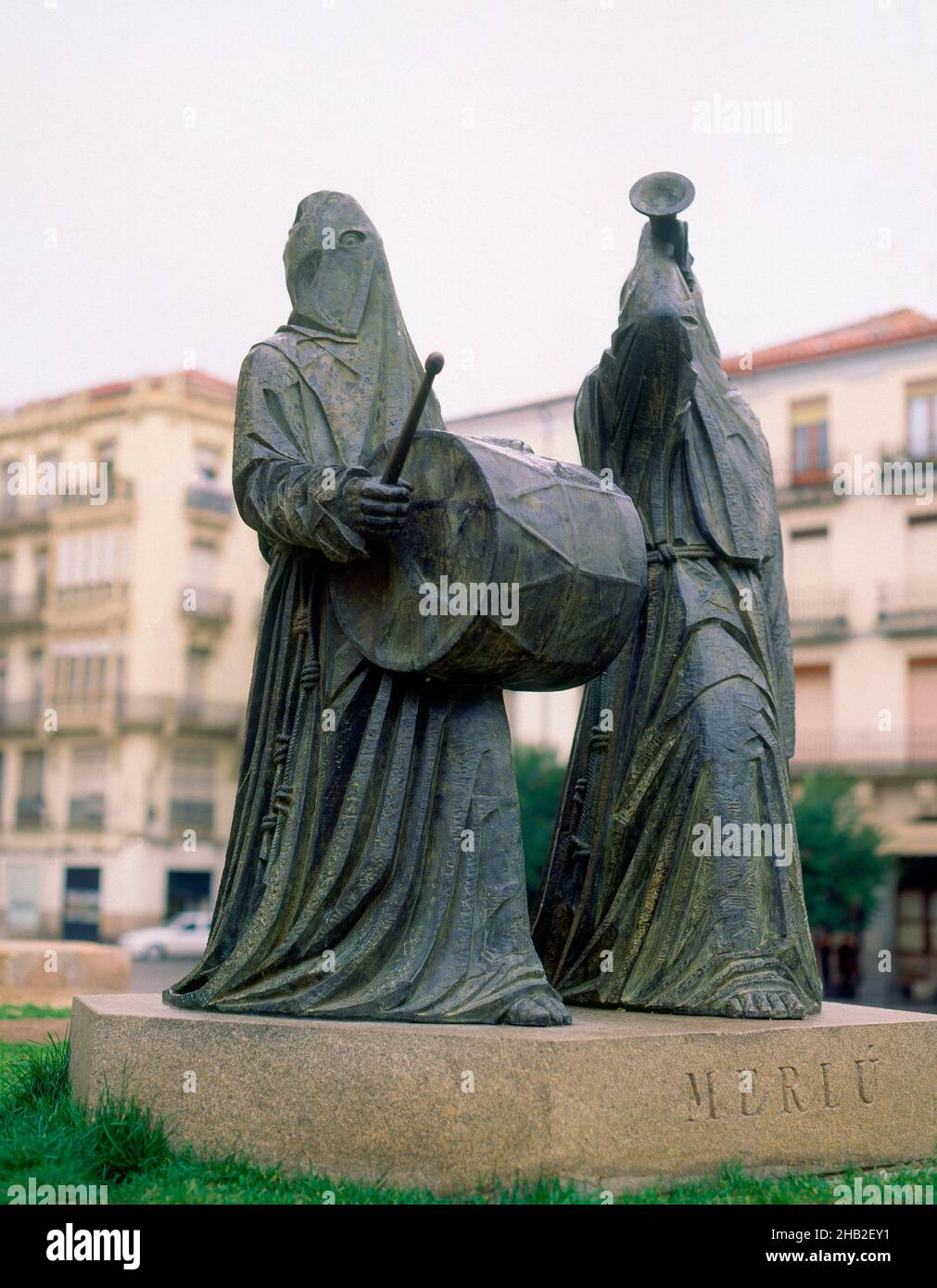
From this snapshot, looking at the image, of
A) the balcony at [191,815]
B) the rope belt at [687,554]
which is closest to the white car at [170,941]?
the balcony at [191,815]

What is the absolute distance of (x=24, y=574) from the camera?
42.8 meters

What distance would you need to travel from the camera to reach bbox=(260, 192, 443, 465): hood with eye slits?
599 centimetres

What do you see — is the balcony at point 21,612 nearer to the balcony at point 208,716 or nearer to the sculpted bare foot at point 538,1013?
the balcony at point 208,716

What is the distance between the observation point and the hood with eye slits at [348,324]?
236 inches

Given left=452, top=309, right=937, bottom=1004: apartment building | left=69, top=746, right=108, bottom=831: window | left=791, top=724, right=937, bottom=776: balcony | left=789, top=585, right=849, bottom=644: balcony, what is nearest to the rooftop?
left=452, top=309, right=937, bottom=1004: apartment building

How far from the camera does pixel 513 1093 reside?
4633mm

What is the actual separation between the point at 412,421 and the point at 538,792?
26.9m

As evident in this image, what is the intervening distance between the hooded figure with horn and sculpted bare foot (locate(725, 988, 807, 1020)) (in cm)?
72

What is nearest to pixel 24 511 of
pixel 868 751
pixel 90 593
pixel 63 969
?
pixel 90 593

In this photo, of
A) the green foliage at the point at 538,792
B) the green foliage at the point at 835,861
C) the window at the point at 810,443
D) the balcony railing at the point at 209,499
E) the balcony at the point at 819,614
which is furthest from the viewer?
the balcony railing at the point at 209,499

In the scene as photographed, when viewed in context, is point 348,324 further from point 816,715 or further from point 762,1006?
point 816,715

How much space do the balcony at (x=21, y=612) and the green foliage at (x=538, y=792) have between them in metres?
15.3

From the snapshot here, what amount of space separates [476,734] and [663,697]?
957 mm

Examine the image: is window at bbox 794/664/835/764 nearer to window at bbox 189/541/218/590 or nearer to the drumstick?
window at bbox 189/541/218/590
